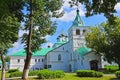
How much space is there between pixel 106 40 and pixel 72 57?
14.6 m

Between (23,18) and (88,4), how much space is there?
1550 centimetres

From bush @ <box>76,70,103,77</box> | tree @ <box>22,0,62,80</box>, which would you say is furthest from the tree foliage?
bush @ <box>76,70,103,77</box>

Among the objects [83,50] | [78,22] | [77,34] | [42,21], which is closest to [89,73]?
[42,21]

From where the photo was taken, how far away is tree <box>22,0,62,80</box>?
87.5 feet

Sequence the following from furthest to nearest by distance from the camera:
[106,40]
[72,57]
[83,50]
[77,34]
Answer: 1. [72,57]
2. [77,34]
3. [83,50]
4. [106,40]

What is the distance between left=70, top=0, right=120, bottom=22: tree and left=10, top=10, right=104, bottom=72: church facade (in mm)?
45305

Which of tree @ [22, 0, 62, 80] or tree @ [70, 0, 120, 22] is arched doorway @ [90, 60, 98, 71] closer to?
tree @ [22, 0, 62, 80]

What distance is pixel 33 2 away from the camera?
2609 centimetres

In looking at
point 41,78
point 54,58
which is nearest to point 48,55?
point 54,58

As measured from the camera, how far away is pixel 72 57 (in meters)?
67.2

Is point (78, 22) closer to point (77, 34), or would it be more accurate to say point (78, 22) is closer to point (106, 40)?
point (77, 34)

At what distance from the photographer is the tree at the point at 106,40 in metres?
52.7

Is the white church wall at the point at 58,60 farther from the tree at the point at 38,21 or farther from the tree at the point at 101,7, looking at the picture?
the tree at the point at 101,7

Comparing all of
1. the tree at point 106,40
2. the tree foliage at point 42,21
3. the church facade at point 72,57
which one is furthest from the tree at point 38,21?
the church facade at point 72,57
